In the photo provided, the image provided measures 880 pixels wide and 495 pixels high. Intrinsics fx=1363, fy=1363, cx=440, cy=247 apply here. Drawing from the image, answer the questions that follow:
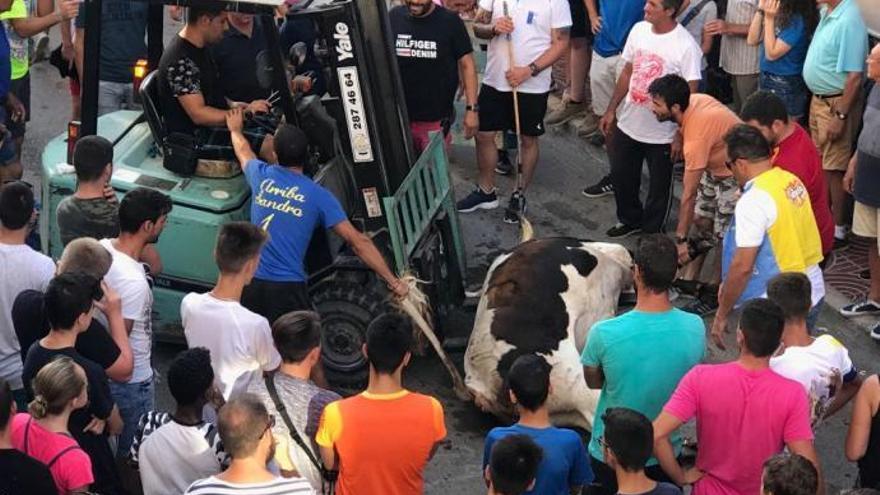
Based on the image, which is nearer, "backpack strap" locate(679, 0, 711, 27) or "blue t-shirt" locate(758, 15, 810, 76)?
"blue t-shirt" locate(758, 15, 810, 76)

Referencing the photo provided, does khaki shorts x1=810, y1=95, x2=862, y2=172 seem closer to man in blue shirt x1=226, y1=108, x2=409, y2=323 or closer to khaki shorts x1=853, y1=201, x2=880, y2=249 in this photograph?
khaki shorts x1=853, y1=201, x2=880, y2=249

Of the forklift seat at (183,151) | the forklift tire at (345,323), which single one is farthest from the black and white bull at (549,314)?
the forklift seat at (183,151)

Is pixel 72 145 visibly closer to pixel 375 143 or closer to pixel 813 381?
pixel 375 143

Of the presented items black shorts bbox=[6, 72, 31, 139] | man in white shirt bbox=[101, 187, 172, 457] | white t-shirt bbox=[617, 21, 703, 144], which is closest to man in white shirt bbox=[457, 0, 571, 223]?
white t-shirt bbox=[617, 21, 703, 144]

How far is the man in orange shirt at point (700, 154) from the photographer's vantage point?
889 centimetres

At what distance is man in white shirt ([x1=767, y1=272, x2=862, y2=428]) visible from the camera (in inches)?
239

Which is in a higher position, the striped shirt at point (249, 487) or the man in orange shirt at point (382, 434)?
the striped shirt at point (249, 487)

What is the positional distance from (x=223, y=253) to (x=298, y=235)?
1127 millimetres

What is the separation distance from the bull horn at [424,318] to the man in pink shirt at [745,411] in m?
2.30

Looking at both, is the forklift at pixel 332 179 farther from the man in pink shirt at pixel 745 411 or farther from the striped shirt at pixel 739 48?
the striped shirt at pixel 739 48

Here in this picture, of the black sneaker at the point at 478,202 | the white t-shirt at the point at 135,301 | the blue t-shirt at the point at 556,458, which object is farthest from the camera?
the black sneaker at the point at 478,202

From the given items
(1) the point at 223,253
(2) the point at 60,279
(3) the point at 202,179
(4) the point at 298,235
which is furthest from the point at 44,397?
(3) the point at 202,179

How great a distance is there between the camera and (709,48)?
1094 cm

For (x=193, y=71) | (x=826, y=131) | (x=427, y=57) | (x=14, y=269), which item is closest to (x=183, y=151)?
(x=193, y=71)
